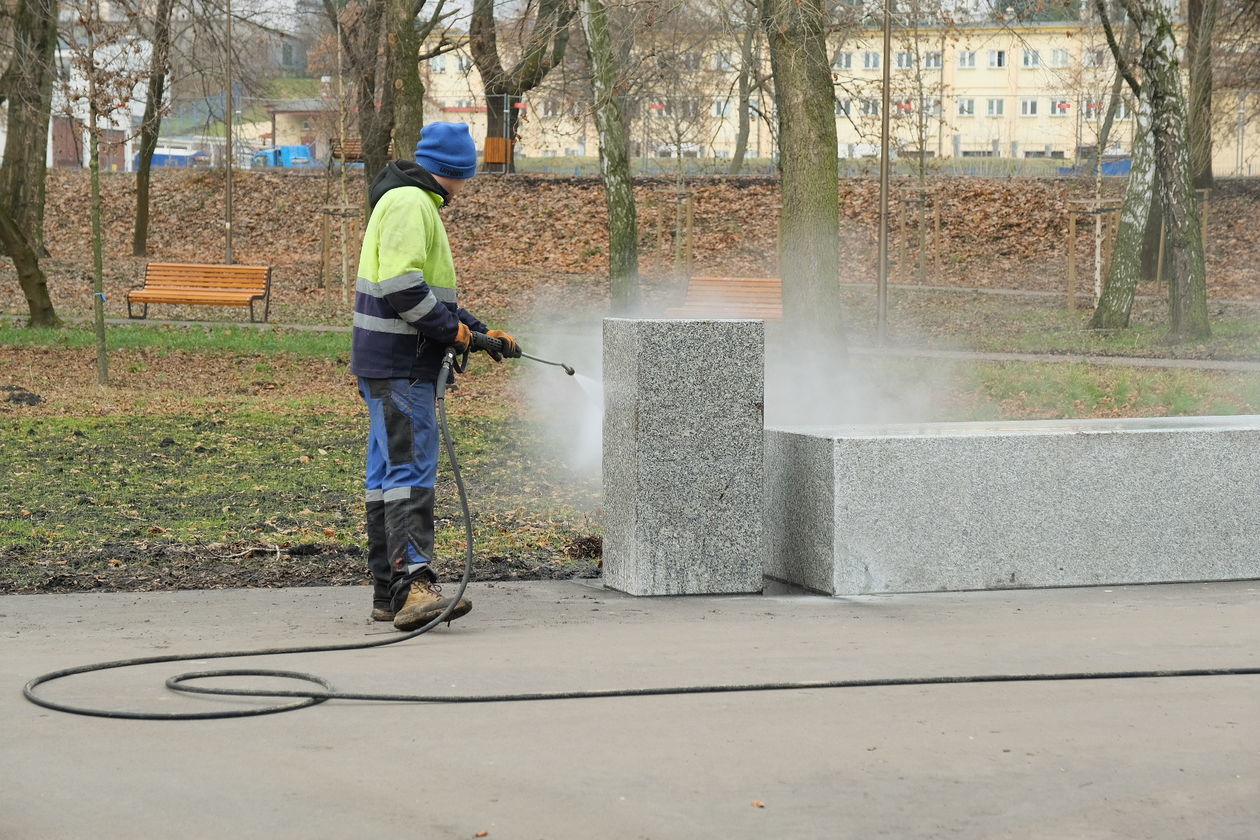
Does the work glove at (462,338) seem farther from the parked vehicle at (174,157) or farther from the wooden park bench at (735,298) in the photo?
the parked vehicle at (174,157)

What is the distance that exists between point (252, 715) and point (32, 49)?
60.3ft

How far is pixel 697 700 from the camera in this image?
491 centimetres

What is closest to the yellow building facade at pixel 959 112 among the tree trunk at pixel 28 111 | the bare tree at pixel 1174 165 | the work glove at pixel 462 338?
the tree trunk at pixel 28 111

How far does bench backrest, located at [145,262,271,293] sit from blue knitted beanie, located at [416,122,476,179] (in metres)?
16.8

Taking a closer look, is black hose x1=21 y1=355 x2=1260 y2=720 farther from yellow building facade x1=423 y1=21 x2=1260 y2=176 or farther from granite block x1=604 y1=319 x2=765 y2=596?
yellow building facade x1=423 y1=21 x2=1260 y2=176

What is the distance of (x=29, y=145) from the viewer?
28.5 meters

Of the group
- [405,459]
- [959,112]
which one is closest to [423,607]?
[405,459]

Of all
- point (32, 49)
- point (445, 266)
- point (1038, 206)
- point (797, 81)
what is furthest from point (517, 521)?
point (1038, 206)

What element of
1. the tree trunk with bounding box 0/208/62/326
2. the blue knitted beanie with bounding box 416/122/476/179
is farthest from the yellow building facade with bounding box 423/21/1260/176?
the blue knitted beanie with bounding box 416/122/476/179

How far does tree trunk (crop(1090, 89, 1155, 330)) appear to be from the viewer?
2064 centimetres

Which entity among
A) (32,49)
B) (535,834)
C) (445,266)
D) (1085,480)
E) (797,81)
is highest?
(32,49)

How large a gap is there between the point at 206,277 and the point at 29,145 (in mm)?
8204

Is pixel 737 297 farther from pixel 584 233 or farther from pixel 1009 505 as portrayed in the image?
pixel 1009 505

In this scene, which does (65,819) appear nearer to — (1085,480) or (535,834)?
(535,834)
